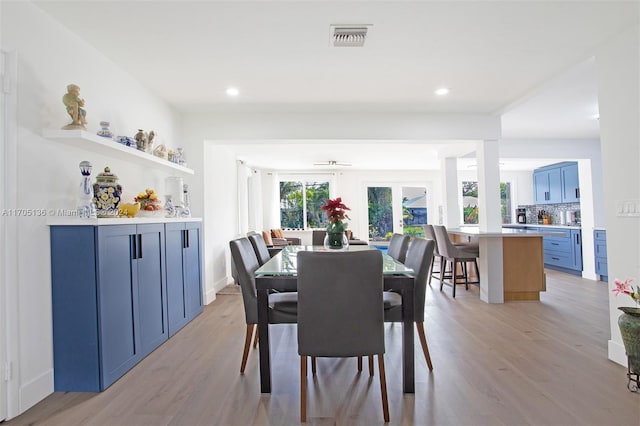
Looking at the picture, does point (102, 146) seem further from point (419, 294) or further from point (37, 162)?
point (419, 294)

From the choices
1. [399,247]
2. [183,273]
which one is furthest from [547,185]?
[183,273]

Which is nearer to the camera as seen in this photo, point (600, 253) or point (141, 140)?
point (141, 140)

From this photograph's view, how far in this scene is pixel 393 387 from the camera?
A: 6.85 ft

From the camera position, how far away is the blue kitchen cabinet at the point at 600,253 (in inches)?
204

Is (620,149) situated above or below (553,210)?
above

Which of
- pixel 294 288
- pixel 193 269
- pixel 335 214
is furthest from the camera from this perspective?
pixel 193 269

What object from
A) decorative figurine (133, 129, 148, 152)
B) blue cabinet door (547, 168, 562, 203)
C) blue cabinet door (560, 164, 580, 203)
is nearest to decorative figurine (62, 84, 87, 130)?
decorative figurine (133, 129, 148, 152)

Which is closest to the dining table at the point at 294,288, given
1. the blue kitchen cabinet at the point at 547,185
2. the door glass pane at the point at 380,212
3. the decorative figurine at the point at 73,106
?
the decorative figurine at the point at 73,106

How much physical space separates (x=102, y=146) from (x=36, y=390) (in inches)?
62.8

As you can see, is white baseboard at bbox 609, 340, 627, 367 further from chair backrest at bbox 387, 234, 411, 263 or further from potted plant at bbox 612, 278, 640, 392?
chair backrest at bbox 387, 234, 411, 263

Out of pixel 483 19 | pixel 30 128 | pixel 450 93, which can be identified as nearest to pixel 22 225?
pixel 30 128

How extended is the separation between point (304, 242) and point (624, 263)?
681 cm

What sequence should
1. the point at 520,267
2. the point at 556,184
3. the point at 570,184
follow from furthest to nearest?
the point at 556,184 → the point at 570,184 → the point at 520,267

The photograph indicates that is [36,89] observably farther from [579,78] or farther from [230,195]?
[579,78]
